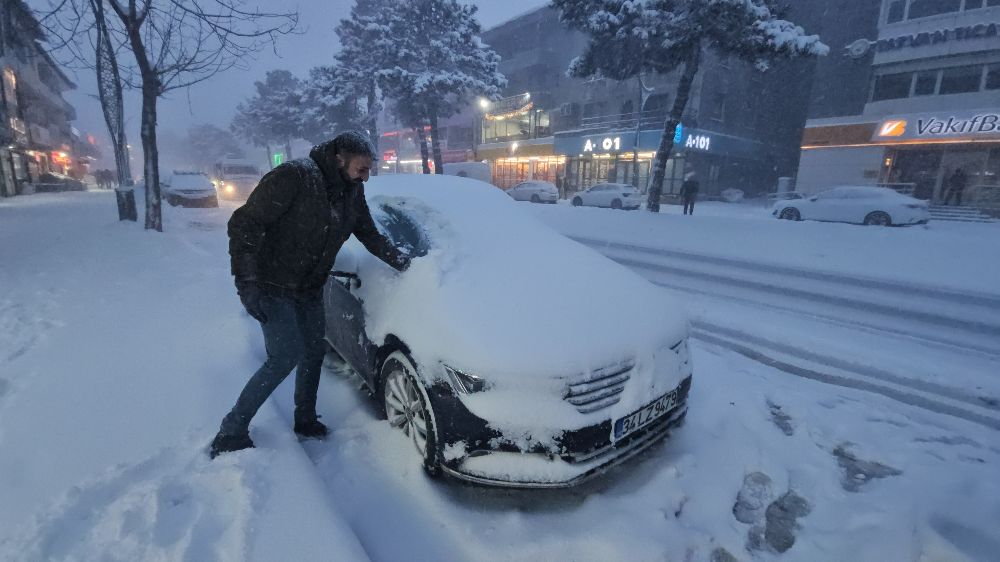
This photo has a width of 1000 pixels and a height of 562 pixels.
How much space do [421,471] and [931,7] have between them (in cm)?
2958

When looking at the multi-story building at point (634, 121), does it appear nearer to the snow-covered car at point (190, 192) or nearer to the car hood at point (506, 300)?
the snow-covered car at point (190, 192)

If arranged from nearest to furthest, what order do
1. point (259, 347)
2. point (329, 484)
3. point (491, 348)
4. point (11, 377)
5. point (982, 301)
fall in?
point (491, 348), point (329, 484), point (11, 377), point (259, 347), point (982, 301)

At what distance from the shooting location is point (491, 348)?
7.55 ft

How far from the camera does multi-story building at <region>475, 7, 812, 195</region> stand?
2722 cm

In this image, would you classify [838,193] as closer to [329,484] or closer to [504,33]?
[329,484]

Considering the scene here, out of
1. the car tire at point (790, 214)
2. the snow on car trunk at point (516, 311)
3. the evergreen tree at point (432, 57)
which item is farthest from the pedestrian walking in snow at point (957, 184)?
the snow on car trunk at point (516, 311)

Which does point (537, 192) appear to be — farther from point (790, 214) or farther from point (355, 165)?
point (355, 165)

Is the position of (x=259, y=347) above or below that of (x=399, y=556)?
above

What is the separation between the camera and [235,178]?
85.9 ft

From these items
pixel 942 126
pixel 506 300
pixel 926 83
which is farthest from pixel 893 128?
pixel 506 300

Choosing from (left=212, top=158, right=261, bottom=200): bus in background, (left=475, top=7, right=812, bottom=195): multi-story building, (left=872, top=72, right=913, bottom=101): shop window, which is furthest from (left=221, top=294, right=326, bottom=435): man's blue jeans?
(left=872, top=72, right=913, bottom=101): shop window

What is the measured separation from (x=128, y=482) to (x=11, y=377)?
1.82 m

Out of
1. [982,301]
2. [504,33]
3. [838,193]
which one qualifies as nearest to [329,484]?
[982,301]

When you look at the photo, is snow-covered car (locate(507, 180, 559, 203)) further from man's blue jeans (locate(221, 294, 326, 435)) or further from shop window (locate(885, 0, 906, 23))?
man's blue jeans (locate(221, 294, 326, 435))
